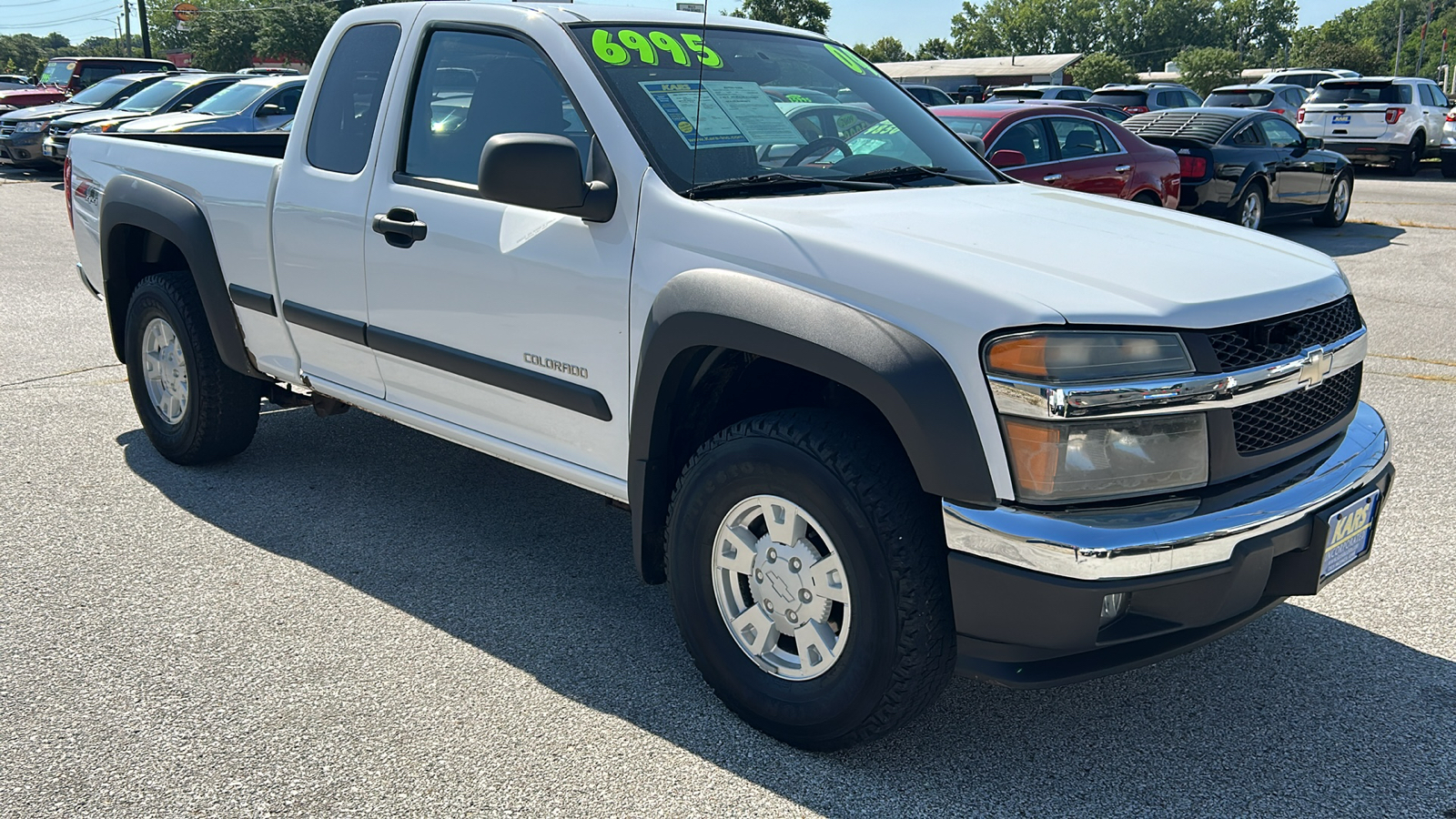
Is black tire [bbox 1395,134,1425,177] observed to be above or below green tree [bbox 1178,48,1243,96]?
below

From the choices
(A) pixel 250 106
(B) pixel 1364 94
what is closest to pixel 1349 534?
(A) pixel 250 106

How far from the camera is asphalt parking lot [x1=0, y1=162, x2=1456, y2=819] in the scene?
286 centimetres

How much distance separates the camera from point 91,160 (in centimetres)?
531

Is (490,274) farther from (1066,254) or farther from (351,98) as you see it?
(1066,254)

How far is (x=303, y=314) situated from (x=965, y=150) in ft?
7.88

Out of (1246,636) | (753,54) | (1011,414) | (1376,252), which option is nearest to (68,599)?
(753,54)

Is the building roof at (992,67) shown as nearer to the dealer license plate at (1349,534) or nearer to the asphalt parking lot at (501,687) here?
the asphalt parking lot at (501,687)

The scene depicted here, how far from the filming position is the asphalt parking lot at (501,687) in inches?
112

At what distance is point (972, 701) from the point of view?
10.9 feet

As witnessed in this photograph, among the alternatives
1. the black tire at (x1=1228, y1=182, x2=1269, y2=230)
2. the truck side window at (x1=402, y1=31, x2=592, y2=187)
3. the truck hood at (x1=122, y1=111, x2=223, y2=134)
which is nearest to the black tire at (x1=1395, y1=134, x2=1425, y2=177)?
the black tire at (x1=1228, y1=182, x2=1269, y2=230)

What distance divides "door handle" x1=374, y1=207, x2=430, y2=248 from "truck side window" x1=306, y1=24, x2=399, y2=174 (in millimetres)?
320

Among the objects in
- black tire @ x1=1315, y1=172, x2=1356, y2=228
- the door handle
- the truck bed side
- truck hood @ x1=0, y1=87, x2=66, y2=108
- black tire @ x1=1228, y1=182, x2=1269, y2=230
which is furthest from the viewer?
truck hood @ x1=0, y1=87, x2=66, y2=108

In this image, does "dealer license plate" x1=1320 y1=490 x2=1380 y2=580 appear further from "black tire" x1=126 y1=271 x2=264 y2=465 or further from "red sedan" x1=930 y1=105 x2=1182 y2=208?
"red sedan" x1=930 y1=105 x2=1182 y2=208

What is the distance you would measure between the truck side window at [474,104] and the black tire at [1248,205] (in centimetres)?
1044
